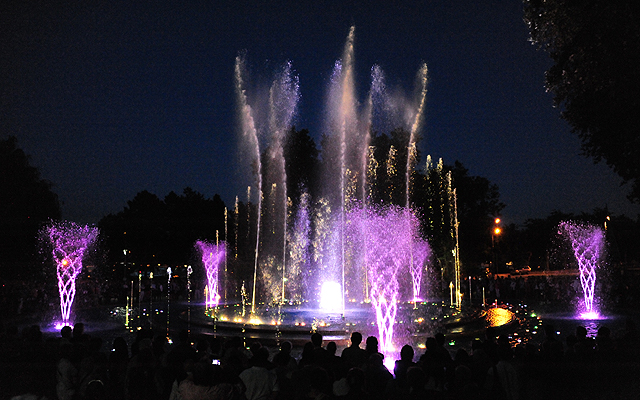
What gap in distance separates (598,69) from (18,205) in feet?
121

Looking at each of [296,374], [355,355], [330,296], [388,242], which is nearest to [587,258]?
[388,242]

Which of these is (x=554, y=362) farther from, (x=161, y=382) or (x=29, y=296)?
(x=29, y=296)

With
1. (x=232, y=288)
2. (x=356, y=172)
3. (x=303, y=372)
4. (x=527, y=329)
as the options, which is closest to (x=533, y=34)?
(x=527, y=329)

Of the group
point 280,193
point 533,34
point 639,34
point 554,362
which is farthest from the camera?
point 280,193

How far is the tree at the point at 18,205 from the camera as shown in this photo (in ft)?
117

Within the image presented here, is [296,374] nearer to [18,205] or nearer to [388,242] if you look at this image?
[388,242]

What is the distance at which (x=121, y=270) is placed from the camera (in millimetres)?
52812

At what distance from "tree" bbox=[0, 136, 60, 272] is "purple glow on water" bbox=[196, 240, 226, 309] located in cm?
1296

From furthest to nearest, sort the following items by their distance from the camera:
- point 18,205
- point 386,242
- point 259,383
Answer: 1. point 386,242
2. point 18,205
3. point 259,383

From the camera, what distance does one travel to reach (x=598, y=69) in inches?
578

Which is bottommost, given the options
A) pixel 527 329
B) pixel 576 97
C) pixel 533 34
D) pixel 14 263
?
pixel 527 329

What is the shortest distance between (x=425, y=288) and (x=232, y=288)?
1587 centimetres

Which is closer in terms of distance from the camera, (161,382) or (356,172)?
(161,382)

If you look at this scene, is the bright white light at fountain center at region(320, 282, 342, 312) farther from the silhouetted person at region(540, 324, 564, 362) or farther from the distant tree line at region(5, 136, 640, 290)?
the silhouetted person at region(540, 324, 564, 362)
